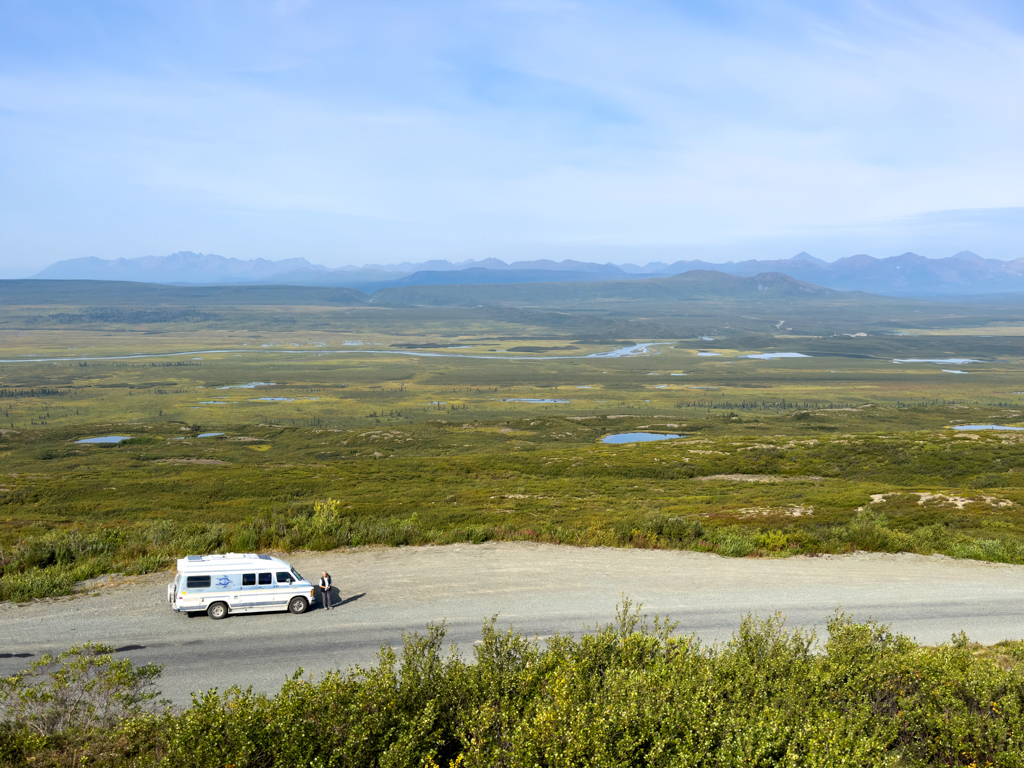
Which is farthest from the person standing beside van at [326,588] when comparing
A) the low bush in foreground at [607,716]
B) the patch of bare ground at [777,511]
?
the patch of bare ground at [777,511]

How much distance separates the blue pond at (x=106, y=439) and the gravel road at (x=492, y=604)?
80.7m

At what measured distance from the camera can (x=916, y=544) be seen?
25984 mm

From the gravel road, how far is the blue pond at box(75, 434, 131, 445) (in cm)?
8066

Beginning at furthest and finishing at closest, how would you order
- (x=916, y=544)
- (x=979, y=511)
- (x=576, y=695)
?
(x=979, y=511)
(x=916, y=544)
(x=576, y=695)

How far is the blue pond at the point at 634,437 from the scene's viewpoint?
94062 millimetres

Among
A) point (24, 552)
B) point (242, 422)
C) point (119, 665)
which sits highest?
point (119, 665)

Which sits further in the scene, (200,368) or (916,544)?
(200,368)

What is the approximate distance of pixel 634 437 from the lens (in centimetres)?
9688

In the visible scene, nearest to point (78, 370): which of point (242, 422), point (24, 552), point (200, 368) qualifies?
point (200, 368)

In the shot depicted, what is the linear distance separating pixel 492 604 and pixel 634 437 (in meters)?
80.1

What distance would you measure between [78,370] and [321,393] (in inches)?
3509

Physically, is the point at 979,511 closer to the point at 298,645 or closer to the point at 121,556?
the point at 298,645

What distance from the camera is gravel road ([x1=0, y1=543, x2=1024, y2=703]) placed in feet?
52.4

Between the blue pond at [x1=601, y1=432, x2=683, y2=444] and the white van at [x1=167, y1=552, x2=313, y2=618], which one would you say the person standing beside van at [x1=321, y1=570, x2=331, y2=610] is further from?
the blue pond at [x1=601, y1=432, x2=683, y2=444]
